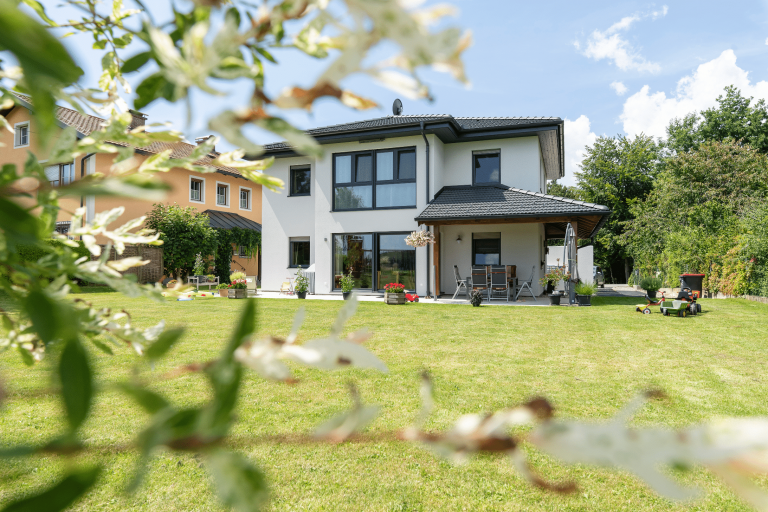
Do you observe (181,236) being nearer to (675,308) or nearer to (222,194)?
(222,194)

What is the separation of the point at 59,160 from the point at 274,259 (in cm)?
1542

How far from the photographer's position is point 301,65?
2.01 ft

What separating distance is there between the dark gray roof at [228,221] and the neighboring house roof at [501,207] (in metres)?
10.9

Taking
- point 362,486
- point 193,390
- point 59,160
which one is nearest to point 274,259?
point 193,390

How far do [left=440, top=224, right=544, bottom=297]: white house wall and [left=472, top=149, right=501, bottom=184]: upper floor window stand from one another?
1585 mm

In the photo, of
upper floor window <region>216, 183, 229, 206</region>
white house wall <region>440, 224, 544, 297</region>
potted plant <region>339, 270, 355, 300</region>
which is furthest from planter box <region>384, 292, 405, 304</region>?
upper floor window <region>216, 183, 229, 206</region>

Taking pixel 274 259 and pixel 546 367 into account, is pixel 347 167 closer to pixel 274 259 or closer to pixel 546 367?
pixel 274 259

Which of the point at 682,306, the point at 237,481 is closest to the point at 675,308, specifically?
the point at 682,306

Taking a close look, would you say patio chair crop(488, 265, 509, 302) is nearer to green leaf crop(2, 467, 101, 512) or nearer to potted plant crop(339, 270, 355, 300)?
potted plant crop(339, 270, 355, 300)

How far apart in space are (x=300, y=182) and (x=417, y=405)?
1315cm

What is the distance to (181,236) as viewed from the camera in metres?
17.1

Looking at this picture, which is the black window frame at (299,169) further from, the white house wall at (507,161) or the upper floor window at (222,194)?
the upper floor window at (222,194)

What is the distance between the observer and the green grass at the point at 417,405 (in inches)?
91.7

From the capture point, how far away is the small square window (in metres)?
15.5
